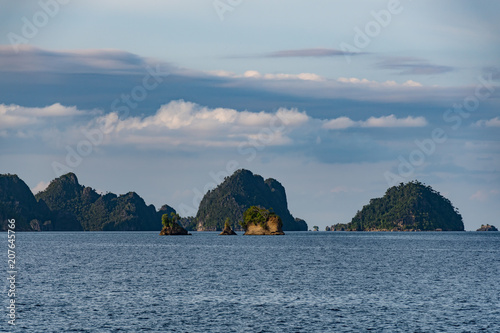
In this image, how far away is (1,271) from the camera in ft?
339

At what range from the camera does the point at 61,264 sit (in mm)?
125375

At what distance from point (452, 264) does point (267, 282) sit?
177ft

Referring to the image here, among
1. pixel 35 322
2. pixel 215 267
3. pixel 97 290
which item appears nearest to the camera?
pixel 35 322

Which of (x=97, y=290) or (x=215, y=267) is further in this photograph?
(x=215, y=267)

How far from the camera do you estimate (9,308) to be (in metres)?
63.8

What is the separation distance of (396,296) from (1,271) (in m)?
61.0

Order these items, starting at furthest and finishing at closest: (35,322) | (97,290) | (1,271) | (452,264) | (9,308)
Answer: (452,264) < (1,271) < (97,290) < (9,308) < (35,322)

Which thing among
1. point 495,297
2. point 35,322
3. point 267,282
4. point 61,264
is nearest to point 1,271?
point 61,264

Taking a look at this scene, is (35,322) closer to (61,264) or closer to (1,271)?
(1,271)

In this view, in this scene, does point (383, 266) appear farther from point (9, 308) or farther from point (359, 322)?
point (9, 308)

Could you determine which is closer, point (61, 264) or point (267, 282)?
point (267, 282)

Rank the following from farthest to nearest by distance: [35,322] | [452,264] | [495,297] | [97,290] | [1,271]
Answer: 1. [452,264]
2. [1,271]
3. [97,290]
4. [495,297]
5. [35,322]

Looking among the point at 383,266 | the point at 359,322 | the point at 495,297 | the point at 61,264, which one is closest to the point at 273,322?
the point at 359,322

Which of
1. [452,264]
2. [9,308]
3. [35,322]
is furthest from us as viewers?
[452,264]
